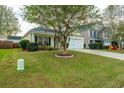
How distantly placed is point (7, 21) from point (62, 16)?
23.2 meters

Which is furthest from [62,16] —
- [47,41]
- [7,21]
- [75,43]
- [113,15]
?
[7,21]

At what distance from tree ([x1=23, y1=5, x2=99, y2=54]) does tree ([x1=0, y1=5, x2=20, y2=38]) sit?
2062cm

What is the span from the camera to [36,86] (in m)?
7.51

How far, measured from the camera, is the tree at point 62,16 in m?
15.0

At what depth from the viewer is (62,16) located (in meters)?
15.3

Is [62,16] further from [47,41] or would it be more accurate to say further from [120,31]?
[120,31]

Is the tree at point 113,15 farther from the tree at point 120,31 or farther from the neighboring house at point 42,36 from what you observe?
the neighboring house at point 42,36

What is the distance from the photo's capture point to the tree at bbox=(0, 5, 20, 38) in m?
34.7

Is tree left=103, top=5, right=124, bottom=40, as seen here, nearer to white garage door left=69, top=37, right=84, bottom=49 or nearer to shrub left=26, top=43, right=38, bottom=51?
white garage door left=69, top=37, right=84, bottom=49

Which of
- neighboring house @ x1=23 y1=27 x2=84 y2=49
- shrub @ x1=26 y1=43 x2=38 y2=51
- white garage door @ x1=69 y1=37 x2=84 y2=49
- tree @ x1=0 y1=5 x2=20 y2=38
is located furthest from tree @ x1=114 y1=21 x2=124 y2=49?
tree @ x1=0 y1=5 x2=20 y2=38
